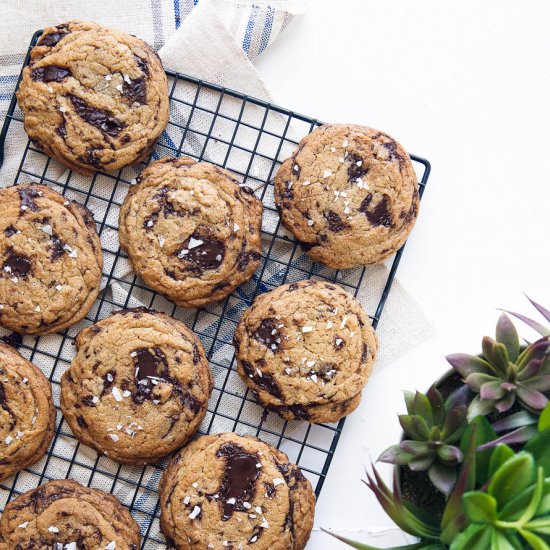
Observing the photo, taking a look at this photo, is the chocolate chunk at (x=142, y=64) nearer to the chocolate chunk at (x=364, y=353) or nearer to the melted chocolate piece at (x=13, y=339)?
the melted chocolate piece at (x=13, y=339)

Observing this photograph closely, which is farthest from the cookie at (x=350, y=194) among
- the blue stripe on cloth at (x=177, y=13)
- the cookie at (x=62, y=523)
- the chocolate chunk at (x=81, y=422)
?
the cookie at (x=62, y=523)

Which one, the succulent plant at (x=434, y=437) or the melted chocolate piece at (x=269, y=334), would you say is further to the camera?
the melted chocolate piece at (x=269, y=334)

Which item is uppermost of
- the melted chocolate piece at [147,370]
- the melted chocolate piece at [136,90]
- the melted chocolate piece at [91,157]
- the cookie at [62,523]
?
the melted chocolate piece at [136,90]

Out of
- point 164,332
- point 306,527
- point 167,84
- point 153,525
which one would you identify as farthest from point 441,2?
point 153,525

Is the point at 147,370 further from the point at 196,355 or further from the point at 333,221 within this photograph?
the point at 333,221

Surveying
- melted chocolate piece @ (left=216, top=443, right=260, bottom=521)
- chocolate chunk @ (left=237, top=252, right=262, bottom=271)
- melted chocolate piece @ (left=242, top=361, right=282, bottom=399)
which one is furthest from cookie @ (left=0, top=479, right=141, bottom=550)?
chocolate chunk @ (left=237, top=252, right=262, bottom=271)

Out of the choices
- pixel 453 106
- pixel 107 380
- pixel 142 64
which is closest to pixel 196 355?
pixel 107 380
